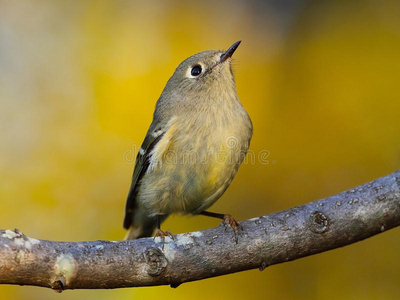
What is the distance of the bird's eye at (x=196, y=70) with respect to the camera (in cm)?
310

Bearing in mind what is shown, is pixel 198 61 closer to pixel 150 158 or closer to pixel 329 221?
pixel 150 158

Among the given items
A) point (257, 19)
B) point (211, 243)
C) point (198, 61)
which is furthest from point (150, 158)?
point (257, 19)

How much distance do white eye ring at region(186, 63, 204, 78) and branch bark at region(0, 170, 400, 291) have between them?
1.23 m

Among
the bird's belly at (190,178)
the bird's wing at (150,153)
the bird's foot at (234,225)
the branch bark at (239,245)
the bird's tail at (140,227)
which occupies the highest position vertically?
the bird's wing at (150,153)

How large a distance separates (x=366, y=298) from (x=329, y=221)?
1.13 m

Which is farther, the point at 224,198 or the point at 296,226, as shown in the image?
the point at 224,198

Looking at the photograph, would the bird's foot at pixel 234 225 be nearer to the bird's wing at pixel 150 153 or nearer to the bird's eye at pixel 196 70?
the bird's wing at pixel 150 153

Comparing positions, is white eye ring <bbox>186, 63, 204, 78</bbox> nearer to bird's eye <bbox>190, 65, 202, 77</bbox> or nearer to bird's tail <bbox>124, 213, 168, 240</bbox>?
bird's eye <bbox>190, 65, 202, 77</bbox>

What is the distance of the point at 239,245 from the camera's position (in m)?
2.12

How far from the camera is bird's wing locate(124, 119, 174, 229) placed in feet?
9.24

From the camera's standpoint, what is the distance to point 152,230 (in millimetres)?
3467

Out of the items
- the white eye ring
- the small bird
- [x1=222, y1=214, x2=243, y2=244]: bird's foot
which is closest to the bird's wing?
the small bird

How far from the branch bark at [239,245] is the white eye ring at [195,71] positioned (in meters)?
1.23

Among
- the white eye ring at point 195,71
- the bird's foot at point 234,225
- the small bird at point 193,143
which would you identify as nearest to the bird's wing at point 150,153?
the small bird at point 193,143
